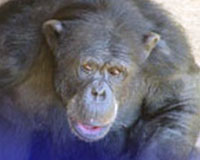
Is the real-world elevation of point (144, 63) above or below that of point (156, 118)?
above

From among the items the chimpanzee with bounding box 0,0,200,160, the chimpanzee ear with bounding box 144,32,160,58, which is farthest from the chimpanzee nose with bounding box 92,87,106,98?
the chimpanzee ear with bounding box 144,32,160,58

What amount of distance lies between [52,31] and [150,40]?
58 centimetres

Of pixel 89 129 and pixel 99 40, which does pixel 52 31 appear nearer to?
pixel 99 40

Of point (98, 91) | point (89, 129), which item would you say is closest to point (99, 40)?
point (98, 91)

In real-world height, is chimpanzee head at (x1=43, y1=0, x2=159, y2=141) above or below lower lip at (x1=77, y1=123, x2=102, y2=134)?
above

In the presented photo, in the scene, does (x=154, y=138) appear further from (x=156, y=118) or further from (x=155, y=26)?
(x=155, y=26)

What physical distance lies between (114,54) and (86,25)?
246mm

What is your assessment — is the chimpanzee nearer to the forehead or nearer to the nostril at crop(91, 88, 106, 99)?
the forehead

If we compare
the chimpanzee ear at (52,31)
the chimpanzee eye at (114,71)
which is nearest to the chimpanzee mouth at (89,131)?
the chimpanzee eye at (114,71)

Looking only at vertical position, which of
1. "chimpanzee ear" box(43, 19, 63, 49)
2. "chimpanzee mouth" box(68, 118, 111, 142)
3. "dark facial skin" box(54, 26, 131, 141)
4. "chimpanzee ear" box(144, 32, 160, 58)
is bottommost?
"chimpanzee mouth" box(68, 118, 111, 142)

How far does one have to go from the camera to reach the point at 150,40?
4754 mm

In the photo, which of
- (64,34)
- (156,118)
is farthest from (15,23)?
(156,118)

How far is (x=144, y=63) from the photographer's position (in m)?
4.88

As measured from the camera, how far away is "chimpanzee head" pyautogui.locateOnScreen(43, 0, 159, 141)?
4602 millimetres
